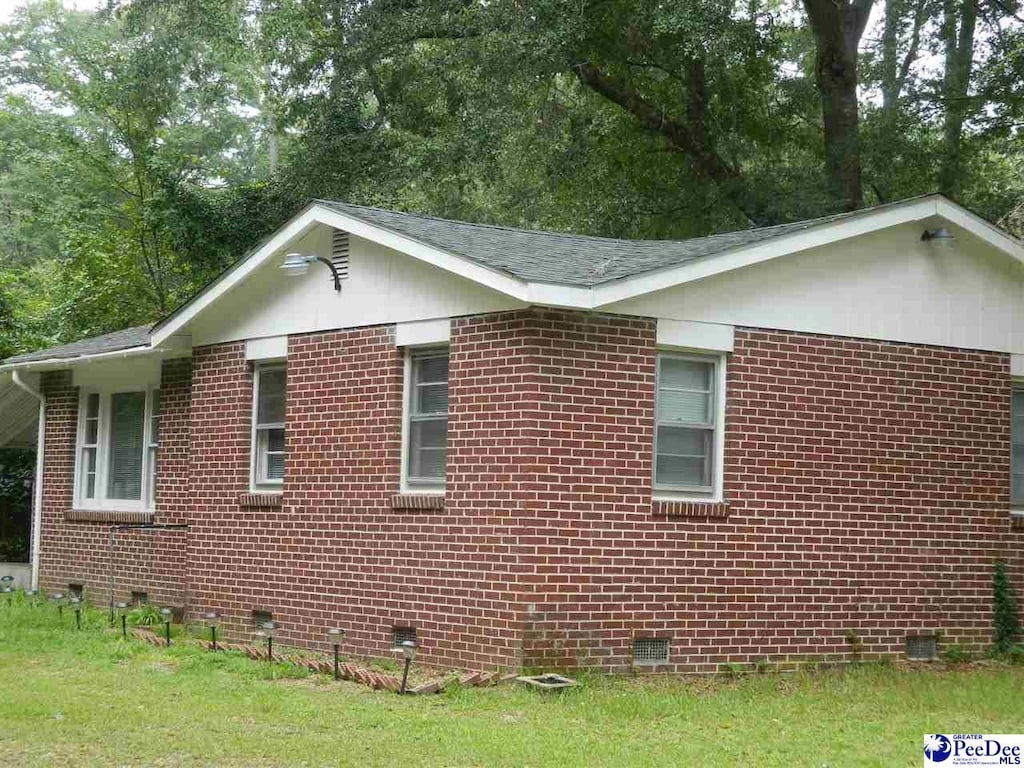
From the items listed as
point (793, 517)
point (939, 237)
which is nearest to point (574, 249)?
point (793, 517)

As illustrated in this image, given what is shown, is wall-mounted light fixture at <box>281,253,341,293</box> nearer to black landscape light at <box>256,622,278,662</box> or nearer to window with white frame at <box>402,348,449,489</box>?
window with white frame at <box>402,348,449,489</box>

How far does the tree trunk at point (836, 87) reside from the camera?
24422 millimetres

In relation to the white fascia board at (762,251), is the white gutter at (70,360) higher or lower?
lower

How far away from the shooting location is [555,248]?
14.4 m

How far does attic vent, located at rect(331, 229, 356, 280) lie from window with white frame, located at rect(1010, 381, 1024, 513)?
7.27 metres

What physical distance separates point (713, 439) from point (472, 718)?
4011mm

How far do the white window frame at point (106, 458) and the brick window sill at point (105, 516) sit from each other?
146mm

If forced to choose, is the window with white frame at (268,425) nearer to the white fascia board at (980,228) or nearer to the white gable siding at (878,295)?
the white gable siding at (878,295)

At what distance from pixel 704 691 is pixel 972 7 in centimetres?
1639

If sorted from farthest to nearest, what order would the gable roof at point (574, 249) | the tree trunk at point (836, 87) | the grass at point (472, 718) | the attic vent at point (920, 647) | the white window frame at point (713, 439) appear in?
the tree trunk at point (836, 87), the attic vent at point (920, 647), the white window frame at point (713, 439), the gable roof at point (574, 249), the grass at point (472, 718)

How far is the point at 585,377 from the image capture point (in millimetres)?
12758

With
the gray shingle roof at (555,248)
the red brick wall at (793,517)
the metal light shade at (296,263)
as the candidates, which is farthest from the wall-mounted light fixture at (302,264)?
the red brick wall at (793,517)

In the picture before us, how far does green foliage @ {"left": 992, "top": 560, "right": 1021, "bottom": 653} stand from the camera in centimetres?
1508

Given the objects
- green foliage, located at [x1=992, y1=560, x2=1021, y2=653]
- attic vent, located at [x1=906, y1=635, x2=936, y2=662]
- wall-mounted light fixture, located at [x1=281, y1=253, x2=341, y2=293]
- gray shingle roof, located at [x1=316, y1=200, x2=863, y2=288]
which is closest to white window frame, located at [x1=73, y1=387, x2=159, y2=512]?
wall-mounted light fixture, located at [x1=281, y1=253, x2=341, y2=293]
